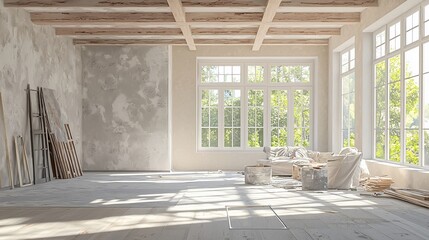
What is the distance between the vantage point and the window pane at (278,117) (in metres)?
13.9

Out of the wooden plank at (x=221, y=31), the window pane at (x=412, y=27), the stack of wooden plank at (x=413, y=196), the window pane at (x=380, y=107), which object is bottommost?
the stack of wooden plank at (x=413, y=196)

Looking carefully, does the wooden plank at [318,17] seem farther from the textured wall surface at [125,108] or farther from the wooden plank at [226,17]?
the textured wall surface at [125,108]

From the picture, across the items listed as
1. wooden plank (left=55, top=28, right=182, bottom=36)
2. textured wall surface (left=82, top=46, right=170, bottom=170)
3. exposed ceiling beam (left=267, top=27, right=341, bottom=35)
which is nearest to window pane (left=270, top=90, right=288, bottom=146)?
exposed ceiling beam (left=267, top=27, right=341, bottom=35)

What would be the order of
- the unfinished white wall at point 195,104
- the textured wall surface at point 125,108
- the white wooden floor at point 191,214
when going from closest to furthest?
the white wooden floor at point 191,214 → the textured wall surface at point 125,108 → the unfinished white wall at point 195,104

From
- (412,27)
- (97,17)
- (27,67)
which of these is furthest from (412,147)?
(27,67)

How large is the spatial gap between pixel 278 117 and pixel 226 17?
4.37 m

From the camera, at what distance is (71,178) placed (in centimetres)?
1150

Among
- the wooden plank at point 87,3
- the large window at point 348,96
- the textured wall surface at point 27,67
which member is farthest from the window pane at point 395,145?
the textured wall surface at point 27,67

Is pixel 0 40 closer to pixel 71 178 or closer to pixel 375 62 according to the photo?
pixel 71 178

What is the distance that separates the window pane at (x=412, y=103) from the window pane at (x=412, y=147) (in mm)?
133

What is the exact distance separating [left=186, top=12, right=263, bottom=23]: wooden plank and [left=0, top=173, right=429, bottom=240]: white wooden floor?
347cm

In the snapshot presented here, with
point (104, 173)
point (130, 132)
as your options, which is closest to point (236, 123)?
point (130, 132)

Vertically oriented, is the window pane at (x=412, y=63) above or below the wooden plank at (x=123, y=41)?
below

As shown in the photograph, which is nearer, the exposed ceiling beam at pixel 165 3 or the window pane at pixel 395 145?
the window pane at pixel 395 145
